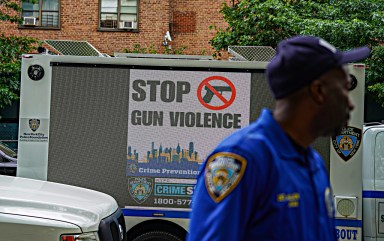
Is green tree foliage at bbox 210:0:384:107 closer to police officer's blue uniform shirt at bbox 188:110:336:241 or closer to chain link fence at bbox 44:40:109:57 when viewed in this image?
chain link fence at bbox 44:40:109:57

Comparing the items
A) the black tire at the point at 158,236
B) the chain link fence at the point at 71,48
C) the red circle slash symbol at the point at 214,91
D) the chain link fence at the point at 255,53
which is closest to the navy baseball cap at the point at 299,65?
the red circle slash symbol at the point at 214,91

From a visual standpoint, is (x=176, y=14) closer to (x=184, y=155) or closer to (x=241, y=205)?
(x=184, y=155)

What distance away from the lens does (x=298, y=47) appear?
2299mm

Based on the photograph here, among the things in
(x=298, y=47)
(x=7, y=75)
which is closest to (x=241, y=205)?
(x=298, y=47)

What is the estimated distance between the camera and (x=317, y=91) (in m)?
2.27

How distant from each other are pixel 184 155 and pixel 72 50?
2.14m

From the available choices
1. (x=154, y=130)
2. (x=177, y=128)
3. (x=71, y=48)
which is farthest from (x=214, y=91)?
(x=71, y=48)

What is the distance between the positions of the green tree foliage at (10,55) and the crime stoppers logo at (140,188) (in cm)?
903

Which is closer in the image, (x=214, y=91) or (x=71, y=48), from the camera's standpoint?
(x=214, y=91)

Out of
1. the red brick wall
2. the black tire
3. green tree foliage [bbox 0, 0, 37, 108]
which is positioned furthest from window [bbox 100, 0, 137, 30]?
the black tire

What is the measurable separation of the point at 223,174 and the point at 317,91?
0.42 meters

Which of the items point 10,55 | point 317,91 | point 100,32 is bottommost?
point 317,91

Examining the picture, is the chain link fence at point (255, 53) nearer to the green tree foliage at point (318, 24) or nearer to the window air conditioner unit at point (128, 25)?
the green tree foliage at point (318, 24)

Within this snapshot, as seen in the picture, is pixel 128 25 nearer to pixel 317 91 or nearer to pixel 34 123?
pixel 34 123
